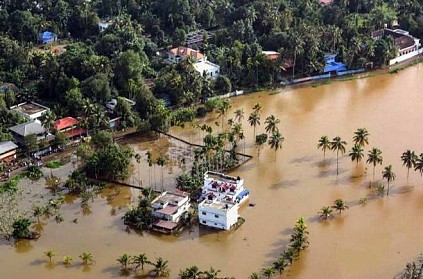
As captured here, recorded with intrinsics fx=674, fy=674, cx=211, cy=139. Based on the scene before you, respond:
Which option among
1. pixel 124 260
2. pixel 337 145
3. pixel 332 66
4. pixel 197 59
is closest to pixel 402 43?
pixel 332 66

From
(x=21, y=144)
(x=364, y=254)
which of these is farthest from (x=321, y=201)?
(x=21, y=144)

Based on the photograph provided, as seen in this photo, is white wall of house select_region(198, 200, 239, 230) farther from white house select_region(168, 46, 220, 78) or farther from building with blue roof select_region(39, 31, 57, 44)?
building with blue roof select_region(39, 31, 57, 44)

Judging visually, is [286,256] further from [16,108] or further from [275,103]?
[16,108]

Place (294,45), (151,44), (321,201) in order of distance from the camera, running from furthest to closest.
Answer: (151,44) < (294,45) < (321,201)

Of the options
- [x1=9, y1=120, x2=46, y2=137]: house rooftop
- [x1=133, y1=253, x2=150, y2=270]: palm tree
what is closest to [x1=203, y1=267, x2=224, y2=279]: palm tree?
[x1=133, y1=253, x2=150, y2=270]: palm tree

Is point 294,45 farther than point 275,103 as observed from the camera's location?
Yes

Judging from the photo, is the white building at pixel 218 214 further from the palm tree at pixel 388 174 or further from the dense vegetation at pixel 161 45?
the dense vegetation at pixel 161 45
